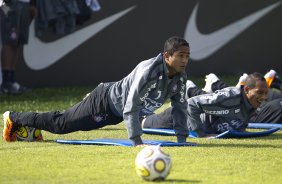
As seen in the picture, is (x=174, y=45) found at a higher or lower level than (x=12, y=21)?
higher

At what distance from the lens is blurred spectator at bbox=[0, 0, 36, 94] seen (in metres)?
16.3

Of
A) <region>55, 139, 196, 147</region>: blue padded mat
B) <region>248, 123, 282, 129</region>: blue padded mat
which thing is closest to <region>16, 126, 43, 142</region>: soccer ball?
<region>55, 139, 196, 147</region>: blue padded mat

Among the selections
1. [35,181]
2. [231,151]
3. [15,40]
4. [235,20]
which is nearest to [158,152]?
[35,181]

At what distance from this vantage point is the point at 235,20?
1994 cm

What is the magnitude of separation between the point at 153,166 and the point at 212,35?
39.6ft

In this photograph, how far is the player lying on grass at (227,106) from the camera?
36.5ft

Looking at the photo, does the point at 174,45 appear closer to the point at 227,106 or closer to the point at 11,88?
the point at 227,106

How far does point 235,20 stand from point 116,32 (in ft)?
10.4

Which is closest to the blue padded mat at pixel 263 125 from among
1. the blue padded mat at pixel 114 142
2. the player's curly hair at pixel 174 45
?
the blue padded mat at pixel 114 142

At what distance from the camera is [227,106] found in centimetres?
1125

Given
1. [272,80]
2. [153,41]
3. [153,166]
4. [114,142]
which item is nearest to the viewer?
[153,166]

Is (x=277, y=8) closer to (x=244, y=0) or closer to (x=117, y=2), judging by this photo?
(x=244, y=0)

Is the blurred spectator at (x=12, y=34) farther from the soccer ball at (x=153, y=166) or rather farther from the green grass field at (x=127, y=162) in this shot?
the soccer ball at (x=153, y=166)

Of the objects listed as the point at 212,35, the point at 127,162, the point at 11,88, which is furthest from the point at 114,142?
the point at 212,35
